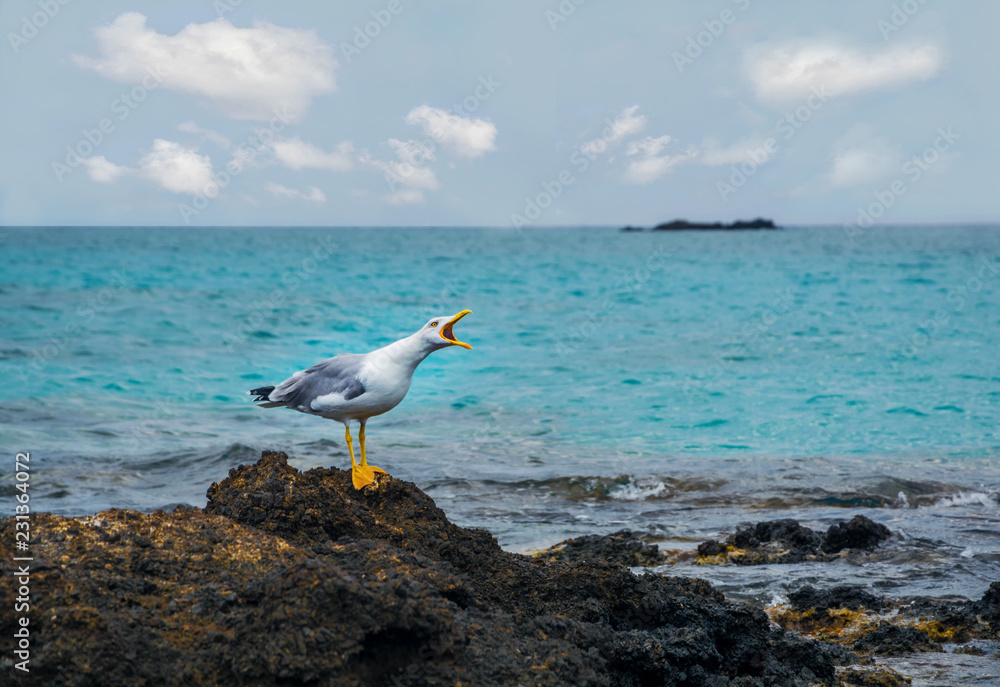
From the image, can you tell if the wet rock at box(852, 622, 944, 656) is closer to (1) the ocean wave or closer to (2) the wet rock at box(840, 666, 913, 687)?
(2) the wet rock at box(840, 666, 913, 687)

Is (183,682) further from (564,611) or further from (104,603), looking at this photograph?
(564,611)

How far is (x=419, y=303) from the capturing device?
25359 millimetres

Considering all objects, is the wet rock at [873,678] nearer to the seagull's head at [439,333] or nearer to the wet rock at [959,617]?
the wet rock at [959,617]

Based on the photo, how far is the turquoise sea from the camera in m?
7.14

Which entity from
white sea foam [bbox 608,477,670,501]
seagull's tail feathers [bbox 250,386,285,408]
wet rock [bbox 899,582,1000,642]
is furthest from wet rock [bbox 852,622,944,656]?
white sea foam [bbox 608,477,670,501]

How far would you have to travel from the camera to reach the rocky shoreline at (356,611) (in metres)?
2.43

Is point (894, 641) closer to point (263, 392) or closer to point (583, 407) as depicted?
point (263, 392)

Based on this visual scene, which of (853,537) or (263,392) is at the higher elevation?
(263,392)

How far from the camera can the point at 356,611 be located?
245 centimetres

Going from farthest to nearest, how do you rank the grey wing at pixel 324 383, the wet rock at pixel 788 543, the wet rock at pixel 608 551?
the wet rock at pixel 788 543
the wet rock at pixel 608 551
the grey wing at pixel 324 383

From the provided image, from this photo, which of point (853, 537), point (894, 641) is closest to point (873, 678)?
point (894, 641)

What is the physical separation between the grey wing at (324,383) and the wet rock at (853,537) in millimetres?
3453

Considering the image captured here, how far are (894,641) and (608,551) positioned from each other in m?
1.79

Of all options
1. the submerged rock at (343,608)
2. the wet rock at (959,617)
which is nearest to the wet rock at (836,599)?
the wet rock at (959,617)
